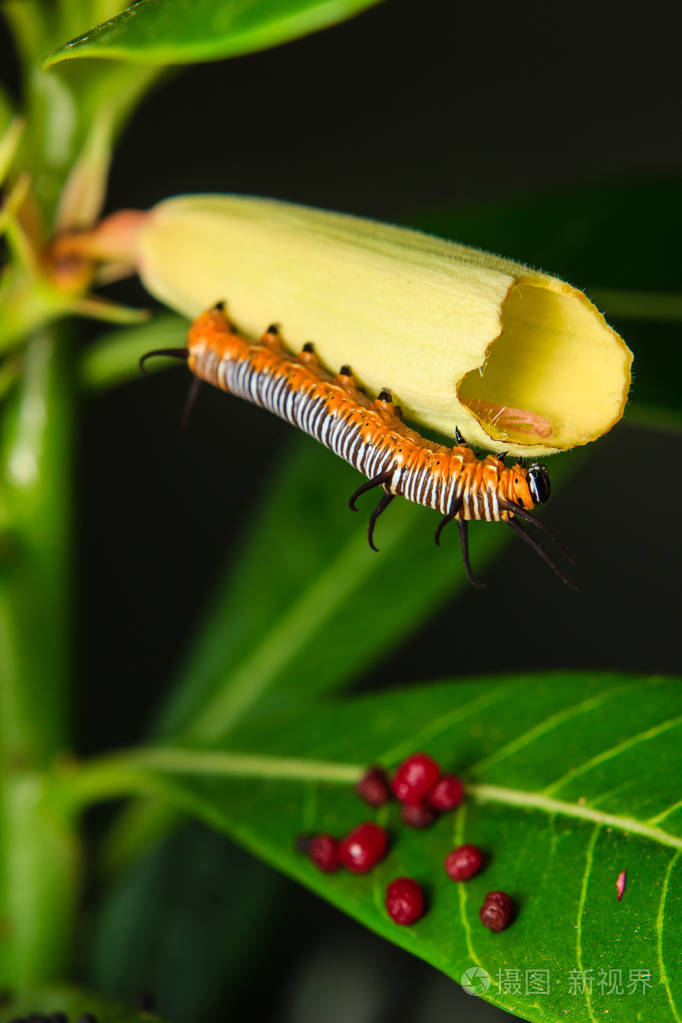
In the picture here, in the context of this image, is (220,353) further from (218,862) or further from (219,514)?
(219,514)

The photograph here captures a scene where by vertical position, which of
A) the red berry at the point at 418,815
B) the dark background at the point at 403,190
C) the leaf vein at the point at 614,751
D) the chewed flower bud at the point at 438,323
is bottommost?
the red berry at the point at 418,815

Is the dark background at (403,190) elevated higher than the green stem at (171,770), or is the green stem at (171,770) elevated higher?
the dark background at (403,190)

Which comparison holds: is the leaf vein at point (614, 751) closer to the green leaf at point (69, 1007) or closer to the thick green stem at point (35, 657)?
the green leaf at point (69, 1007)

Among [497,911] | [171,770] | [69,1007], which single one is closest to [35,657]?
[171,770]

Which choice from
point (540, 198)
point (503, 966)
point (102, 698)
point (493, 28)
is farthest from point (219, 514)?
point (503, 966)

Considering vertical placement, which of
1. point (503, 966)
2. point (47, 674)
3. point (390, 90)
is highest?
point (390, 90)

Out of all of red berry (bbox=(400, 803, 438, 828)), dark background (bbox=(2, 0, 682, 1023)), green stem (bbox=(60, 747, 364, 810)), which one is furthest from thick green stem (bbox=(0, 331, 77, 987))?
dark background (bbox=(2, 0, 682, 1023))

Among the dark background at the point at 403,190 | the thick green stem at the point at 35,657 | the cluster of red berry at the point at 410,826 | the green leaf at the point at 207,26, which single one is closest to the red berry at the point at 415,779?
the cluster of red berry at the point at 410,826
